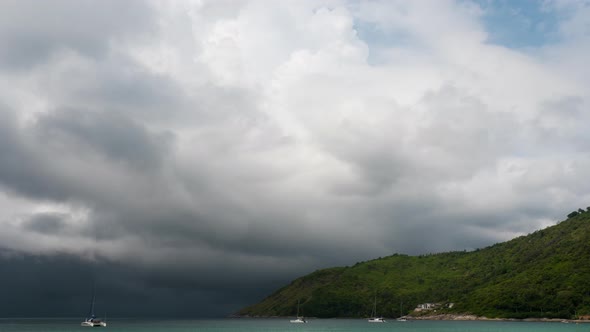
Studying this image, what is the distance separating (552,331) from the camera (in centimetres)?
19675

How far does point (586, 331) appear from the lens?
186 meters

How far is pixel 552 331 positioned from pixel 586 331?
1296 centimetres
